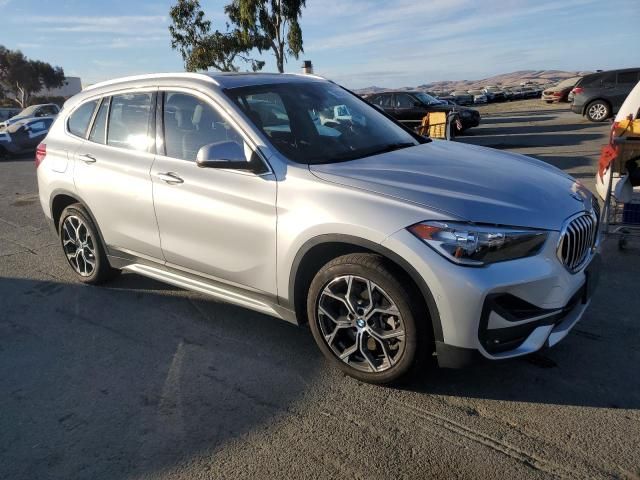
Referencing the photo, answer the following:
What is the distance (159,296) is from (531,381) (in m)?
3.05

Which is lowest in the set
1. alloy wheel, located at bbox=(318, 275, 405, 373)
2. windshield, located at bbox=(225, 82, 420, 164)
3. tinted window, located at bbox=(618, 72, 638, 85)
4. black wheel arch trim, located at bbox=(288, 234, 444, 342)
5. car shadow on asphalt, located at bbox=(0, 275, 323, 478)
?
car shadow on asphalt, located at bbox=(0, 275, 323, 478)

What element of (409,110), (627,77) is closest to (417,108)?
(409,110)

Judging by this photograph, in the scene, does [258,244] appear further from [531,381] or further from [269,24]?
[269,24]

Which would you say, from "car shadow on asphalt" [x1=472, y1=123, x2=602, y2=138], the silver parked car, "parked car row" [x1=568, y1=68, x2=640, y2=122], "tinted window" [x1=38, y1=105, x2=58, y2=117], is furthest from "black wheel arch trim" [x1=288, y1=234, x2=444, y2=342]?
"tinted window" [x1=38, y1=105, x2=58, y2=117]

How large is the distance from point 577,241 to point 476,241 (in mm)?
705

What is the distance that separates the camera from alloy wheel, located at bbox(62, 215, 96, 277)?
4.74 meters

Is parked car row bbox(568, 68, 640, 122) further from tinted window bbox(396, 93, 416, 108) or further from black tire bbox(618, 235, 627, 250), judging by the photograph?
black tire bbox(618, 235, 627, 250)

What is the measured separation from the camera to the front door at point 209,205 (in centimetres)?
327

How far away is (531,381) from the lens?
9.95ft

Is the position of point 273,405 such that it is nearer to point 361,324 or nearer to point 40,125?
point 361,324

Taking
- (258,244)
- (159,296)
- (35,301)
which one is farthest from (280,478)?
(35,301)

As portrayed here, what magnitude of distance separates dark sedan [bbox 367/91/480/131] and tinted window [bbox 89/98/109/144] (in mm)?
13150

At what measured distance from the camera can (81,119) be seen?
15.5 ft

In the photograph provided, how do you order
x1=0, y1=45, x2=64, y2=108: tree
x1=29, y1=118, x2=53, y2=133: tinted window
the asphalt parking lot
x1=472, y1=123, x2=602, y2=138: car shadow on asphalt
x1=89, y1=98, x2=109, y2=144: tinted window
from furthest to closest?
x1=0, y1=45, x2=64, y2=108: tree
x1=29, y1=118, x2=53, y2=133: tinted window
x1=472, y1=123, x2=602, y2=138: car shadow on asphalt
x1=89, y1=98, x2=109, y2=144: tinted window
the asphalt parking lot
